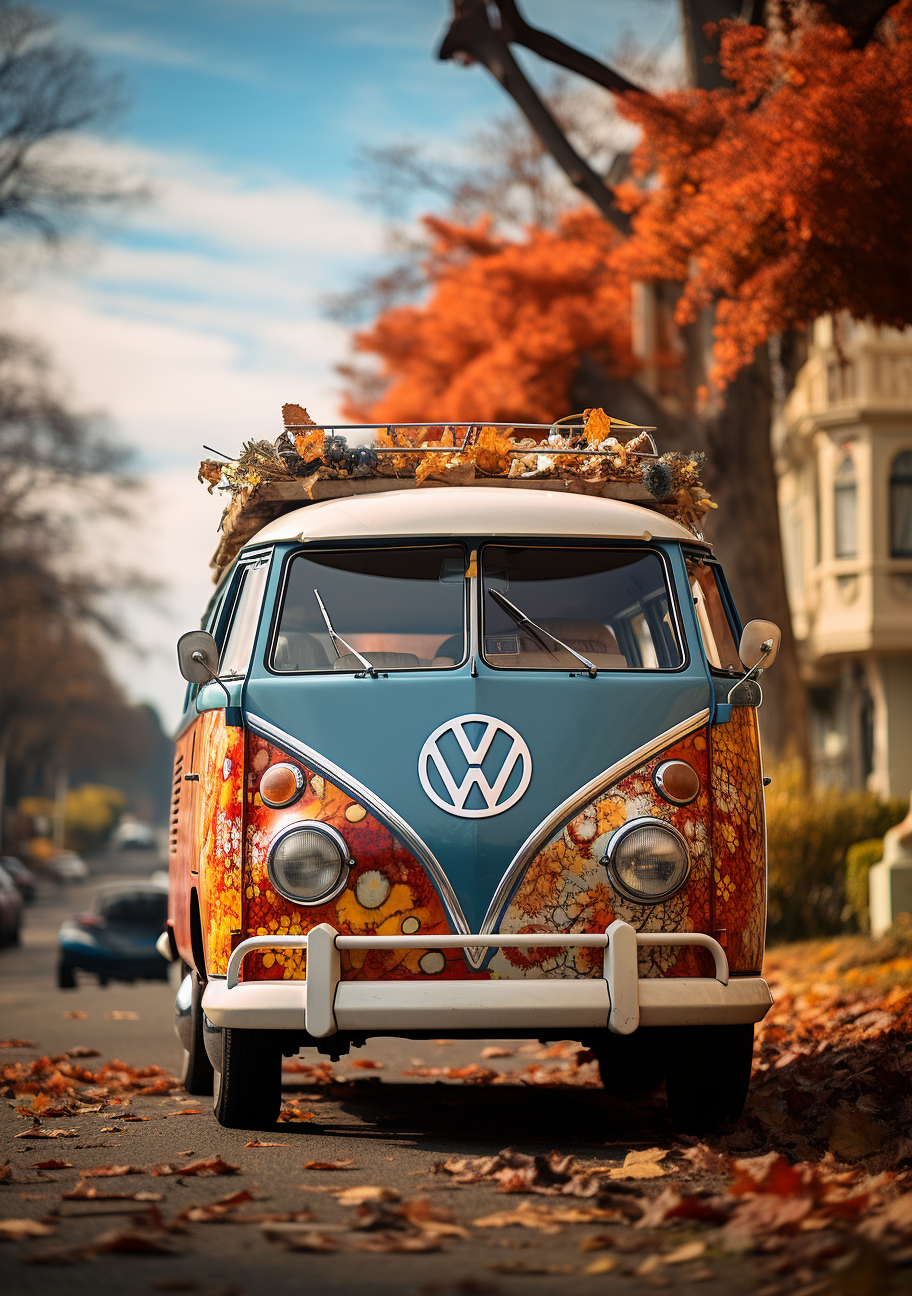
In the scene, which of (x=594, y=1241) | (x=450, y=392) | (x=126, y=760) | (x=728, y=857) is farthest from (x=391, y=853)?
(x=126, y=760)

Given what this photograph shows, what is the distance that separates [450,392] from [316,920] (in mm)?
22454

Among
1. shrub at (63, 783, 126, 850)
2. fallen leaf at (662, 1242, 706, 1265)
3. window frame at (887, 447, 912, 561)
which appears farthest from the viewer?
shrub at (63, 783, 126, 850)

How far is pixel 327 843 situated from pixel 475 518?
150cm

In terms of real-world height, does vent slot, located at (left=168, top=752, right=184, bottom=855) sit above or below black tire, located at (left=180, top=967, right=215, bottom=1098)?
above

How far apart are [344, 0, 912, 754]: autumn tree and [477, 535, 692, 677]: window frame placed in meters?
7.23

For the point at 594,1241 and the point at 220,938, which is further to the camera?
the point at 220,938

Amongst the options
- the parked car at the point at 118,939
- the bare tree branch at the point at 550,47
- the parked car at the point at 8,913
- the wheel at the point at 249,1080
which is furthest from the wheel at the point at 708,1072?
the parked car at the point at 8,913

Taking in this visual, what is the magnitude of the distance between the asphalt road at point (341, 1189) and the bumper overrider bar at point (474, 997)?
21.1 inches

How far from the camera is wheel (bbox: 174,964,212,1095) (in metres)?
8.19

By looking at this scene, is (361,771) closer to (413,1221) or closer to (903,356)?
(413,1221)

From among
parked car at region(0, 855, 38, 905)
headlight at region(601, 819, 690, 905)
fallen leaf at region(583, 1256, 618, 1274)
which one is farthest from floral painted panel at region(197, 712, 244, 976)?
parked car at region(0, 855, 38, 905)

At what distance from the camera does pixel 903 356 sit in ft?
95.1

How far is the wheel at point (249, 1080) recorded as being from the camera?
667 centimetres

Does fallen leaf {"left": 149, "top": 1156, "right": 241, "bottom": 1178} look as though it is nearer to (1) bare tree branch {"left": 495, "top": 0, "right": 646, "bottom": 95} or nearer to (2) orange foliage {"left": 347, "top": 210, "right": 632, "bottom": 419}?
(1) bare tree branch {"left": 495, "top": 0, "right": 646, "bottom": 95}
